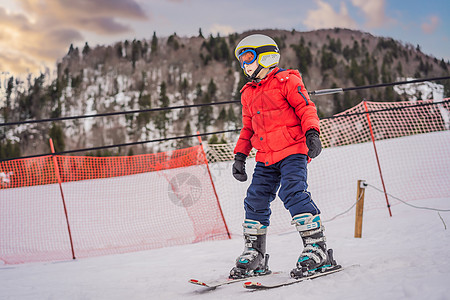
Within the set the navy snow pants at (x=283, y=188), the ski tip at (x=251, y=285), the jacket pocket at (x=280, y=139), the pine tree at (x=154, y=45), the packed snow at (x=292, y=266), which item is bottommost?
the packed snow at (x=292, y=266)

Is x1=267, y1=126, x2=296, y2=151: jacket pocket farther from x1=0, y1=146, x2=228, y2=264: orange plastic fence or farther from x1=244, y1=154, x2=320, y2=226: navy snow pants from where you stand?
x1=0, y1=146, x2=228, y2=264: orange plastic fence

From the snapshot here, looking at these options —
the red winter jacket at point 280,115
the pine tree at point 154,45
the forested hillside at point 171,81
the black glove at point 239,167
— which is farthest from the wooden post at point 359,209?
the pine tree at point 154,45

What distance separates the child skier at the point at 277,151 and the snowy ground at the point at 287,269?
23 cm

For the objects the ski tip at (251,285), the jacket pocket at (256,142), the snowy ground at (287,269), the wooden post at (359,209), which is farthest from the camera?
the wooden post at (359,209)

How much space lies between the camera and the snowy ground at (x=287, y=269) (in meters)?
2.03

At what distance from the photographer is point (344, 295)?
6.25 feet

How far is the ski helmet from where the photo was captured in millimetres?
2781

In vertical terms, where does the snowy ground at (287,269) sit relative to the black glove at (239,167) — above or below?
below

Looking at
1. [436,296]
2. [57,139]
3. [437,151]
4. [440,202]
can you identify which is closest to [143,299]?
[436,296]

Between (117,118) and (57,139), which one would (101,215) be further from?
(117,118)

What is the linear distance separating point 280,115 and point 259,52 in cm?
54

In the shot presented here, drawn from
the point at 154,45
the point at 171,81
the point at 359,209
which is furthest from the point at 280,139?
the point at 154,45

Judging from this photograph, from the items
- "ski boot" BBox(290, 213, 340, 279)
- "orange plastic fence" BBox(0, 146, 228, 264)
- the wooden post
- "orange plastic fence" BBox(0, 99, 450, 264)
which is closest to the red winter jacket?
"ski boot" BBox(290, 213, 340, 279)

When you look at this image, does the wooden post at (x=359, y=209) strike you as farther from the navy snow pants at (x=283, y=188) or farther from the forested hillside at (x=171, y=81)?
the forested hillside at (x=171, y=81)
